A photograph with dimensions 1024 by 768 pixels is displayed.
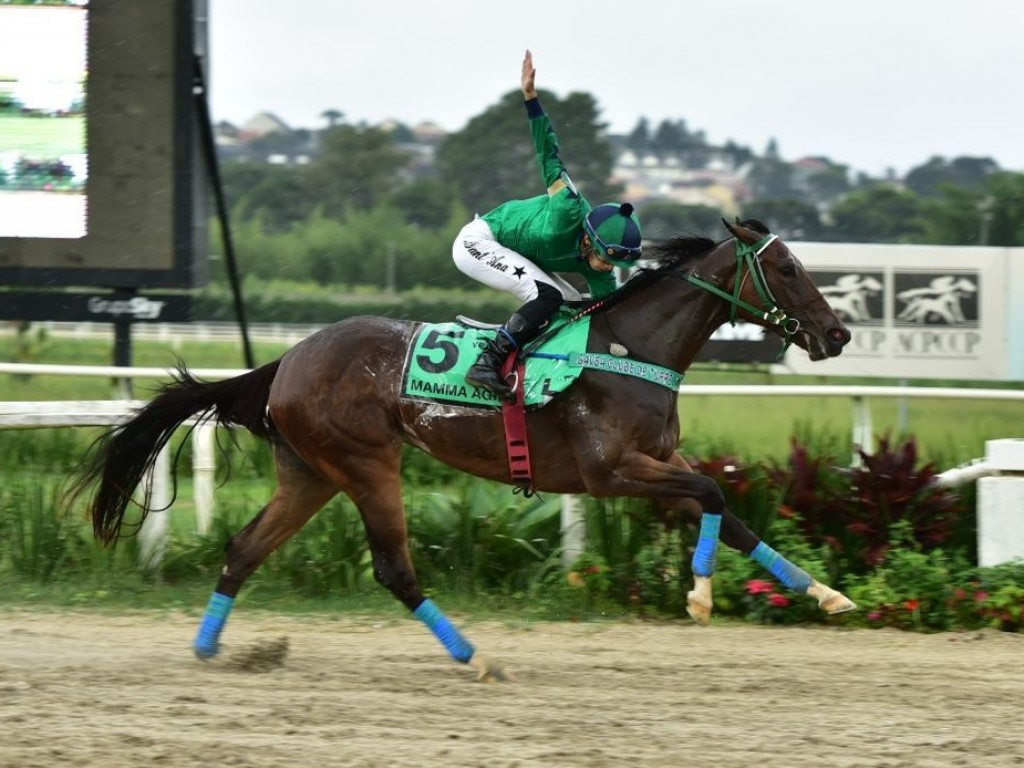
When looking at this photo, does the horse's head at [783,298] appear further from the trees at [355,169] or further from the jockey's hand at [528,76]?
the trees at [355,169]

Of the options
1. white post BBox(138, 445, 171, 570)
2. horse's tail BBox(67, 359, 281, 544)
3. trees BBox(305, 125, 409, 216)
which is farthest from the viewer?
trees BBox(305, 125, 409, 216)

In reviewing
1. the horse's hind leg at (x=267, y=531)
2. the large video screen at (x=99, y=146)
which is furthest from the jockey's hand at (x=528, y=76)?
the large video screen at (x=99, y=146)

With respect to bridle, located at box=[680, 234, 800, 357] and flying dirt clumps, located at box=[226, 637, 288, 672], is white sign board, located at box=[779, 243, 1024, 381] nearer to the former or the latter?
bridle, located at box=[680, 234, 800, 357]

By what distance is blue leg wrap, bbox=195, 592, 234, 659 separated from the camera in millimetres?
5922

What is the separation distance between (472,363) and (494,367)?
0.14 m

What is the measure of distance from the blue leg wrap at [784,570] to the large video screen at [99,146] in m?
5.13

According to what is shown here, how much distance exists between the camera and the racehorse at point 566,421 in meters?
5.87

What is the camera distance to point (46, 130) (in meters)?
9.62

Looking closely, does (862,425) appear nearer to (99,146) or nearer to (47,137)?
(99,146)

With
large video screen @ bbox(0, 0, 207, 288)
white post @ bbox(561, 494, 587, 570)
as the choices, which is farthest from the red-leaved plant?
large video screen @ bbox(0, 0, 207, 288)

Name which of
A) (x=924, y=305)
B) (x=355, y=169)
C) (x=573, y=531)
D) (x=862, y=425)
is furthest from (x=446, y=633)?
(x=355, y=169)

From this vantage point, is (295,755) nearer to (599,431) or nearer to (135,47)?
(599,431)

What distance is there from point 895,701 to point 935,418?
7.50 meters

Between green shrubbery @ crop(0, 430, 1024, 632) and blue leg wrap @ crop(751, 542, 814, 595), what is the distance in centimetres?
89
